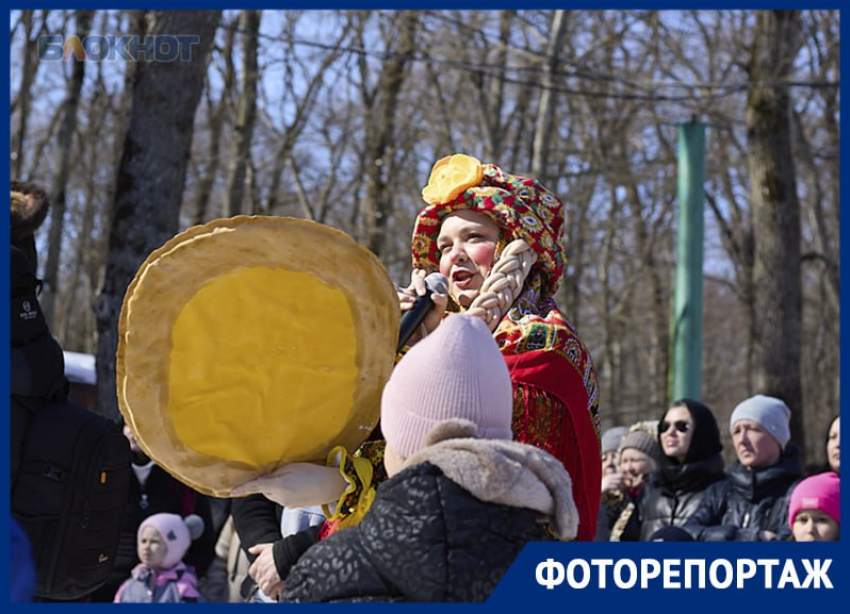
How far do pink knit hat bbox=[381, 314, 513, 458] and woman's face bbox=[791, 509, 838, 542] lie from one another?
2811 millimetres

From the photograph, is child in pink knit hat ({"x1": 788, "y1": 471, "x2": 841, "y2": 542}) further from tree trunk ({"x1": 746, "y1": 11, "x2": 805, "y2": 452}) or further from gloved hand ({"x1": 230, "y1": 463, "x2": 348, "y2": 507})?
tree trunk ({"x1": 746, "y1": 11, "x2": 805, "y2": 452})

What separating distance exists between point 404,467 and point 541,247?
0.88 meters

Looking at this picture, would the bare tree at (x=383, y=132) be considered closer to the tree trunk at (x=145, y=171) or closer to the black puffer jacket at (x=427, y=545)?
the tree trunk at (x=145, y=171)

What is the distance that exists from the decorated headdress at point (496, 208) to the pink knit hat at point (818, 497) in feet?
7.31

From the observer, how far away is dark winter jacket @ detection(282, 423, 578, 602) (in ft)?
7.41

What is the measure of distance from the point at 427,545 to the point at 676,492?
3761mm

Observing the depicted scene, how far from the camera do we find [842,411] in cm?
463

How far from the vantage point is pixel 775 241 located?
444 inches

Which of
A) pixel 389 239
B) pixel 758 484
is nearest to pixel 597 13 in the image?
pixel 389 239

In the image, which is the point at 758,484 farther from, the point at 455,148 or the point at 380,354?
the point at 455,148

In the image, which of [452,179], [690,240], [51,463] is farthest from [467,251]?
[690,240]

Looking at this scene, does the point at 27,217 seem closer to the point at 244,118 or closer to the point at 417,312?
the point at 417,312

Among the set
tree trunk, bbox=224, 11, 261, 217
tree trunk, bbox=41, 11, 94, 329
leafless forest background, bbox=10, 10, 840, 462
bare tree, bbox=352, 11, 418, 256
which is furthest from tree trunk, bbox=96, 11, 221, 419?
bare tree, bbox=352, 11, 418, 256

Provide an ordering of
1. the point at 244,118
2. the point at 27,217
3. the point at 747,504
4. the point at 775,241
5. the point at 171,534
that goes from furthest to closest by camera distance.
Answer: the point at 244,118
the point at 775,241
the point at 171,534
the point at 747,504
the point at 27,217
